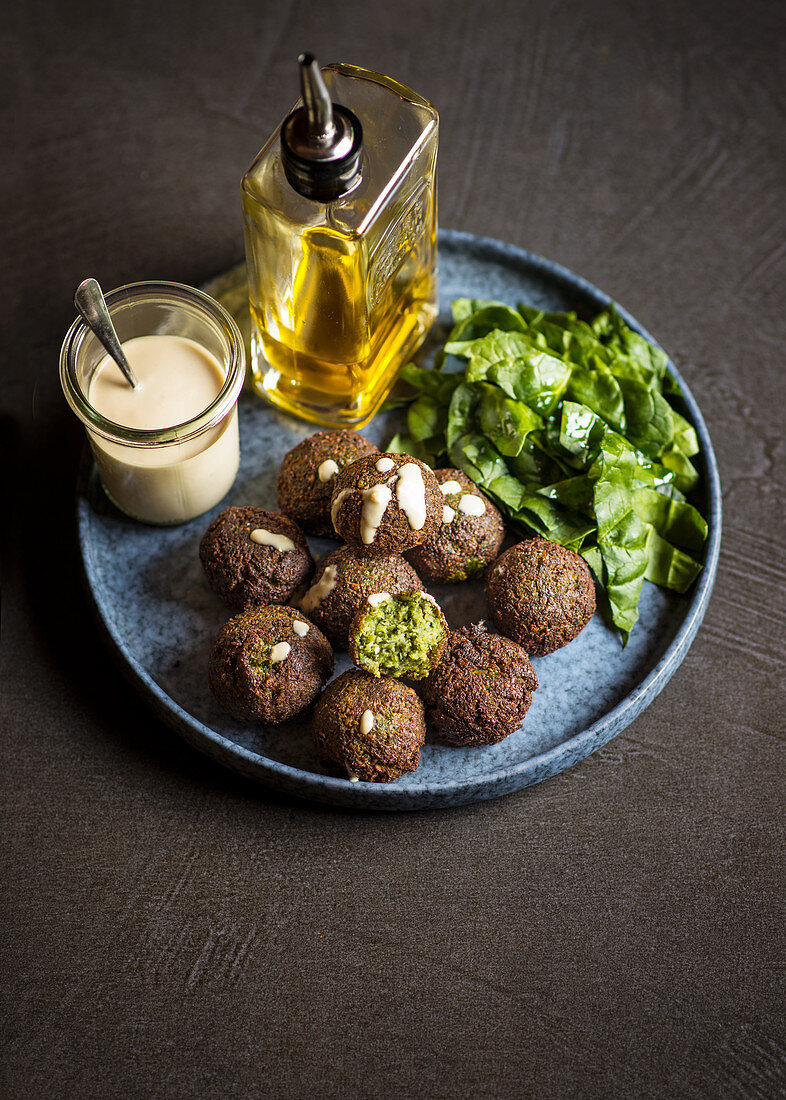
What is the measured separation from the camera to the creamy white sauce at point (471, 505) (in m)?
2.26

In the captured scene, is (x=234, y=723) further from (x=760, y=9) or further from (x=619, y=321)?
(x=760, y=9)

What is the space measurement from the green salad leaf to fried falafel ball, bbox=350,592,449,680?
39 centimetres

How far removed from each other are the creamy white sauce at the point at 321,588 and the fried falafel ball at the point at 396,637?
9cm

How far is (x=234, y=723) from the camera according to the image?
2.24 m

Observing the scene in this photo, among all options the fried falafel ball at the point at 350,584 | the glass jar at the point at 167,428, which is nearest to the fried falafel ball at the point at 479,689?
the fried falafel ball at the point at 350,584

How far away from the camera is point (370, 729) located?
6.66ft

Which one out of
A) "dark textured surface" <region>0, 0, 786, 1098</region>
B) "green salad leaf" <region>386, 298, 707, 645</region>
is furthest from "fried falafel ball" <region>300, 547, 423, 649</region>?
"dark textured surface" <region>0, 0, 786, 1098</region>

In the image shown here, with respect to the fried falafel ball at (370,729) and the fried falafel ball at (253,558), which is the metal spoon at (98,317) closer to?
the fried falafel ball at (253,558)

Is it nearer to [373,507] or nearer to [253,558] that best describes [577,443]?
[373,507]

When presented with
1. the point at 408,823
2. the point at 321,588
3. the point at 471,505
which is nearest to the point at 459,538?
the point at 471,505

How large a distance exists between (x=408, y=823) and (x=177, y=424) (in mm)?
1072

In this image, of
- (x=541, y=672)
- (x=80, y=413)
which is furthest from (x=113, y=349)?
(x=541, y=672)

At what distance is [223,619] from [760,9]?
9.23ft

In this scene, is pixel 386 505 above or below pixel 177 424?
above
